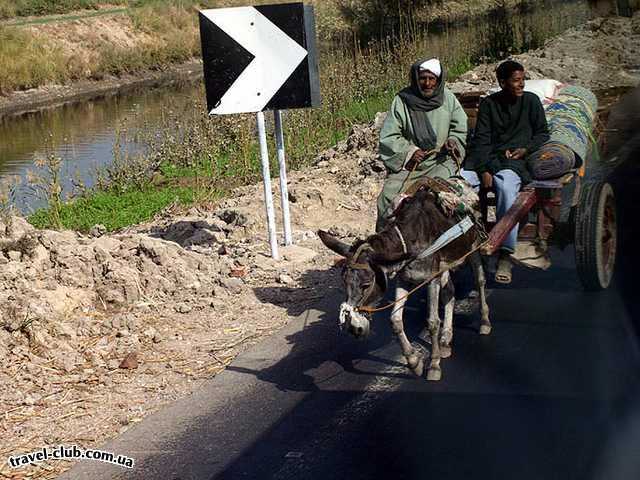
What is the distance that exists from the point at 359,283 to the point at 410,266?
73 centimetres

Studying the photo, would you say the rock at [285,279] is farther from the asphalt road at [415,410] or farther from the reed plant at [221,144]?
the reed plant at [221,144]

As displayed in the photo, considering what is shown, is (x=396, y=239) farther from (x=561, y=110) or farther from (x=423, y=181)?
(x=561, y=110)

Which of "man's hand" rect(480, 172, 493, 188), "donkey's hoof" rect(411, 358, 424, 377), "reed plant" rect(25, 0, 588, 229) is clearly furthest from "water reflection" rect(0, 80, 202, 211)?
"donkey's hoof" rect(411, 358, 424, 377)

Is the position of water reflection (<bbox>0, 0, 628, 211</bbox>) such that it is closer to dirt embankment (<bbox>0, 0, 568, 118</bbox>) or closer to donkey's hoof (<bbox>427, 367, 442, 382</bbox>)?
dirt embankment (<bbox>0, 0, 568, 118</bbox>)

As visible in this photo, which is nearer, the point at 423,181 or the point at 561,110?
the point at 423,181

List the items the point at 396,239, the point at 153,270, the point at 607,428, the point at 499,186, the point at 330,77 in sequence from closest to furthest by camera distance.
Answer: the point at 607,428, the point at 396,239, the point at 499,186, the point at 153,270, the point at 330,77

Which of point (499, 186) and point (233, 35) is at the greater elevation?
point (233, 35)

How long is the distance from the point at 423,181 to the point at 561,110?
2587 millimetres

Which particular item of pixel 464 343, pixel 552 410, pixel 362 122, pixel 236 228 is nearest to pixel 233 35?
pixel 236 228

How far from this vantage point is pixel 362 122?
60.2 feet

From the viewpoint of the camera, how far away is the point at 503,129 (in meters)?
8.67

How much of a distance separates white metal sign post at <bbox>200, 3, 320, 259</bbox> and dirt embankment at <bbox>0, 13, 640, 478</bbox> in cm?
166

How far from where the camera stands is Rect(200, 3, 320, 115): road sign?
9.55m

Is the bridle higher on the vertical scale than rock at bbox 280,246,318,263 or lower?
higher
